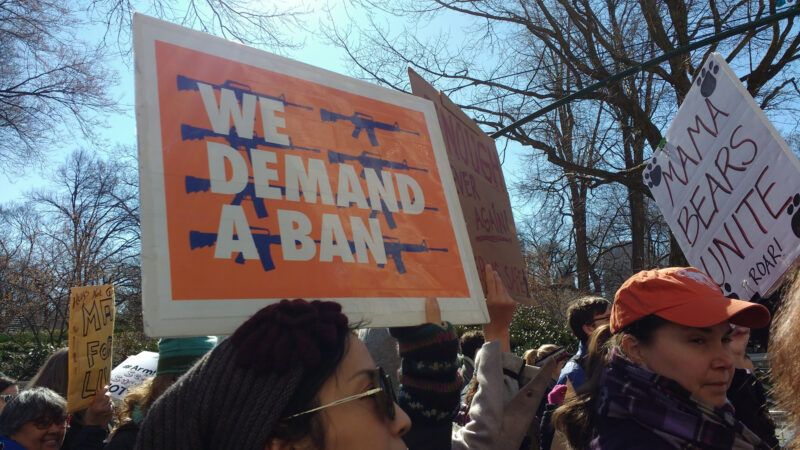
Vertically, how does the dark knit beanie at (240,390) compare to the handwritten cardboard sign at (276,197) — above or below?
below

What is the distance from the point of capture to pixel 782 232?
3.06 m

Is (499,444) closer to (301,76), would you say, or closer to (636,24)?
(301,76)

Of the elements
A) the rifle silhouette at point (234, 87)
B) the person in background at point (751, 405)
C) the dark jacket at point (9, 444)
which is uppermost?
the rifle silhouette at point (234, 87)

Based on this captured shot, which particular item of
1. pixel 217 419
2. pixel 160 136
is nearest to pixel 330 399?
pixel 217 419

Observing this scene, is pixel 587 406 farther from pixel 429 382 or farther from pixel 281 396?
pixel 281 396

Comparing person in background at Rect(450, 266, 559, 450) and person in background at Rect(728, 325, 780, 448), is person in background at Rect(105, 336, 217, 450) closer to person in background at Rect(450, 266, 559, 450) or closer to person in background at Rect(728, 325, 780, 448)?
person in background at Rect(450, 266, 559, 450)

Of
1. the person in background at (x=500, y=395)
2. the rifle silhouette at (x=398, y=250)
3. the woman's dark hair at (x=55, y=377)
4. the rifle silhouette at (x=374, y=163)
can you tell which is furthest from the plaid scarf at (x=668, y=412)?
the woman's dark hair at (x=55, y=377)

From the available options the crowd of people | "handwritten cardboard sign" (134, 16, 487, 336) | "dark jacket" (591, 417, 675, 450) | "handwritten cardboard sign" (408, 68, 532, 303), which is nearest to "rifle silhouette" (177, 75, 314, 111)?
"handwritten cardboard sign" (134, 16, 487, 336)

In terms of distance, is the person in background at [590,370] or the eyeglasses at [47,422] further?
the eyeglasses at [47,422]

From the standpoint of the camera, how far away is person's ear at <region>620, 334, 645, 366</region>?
Result: 2170 millimetres

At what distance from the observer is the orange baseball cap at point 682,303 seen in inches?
82.0

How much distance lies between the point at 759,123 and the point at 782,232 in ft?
1.63

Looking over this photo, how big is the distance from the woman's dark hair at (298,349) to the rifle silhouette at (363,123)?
0.83 metres

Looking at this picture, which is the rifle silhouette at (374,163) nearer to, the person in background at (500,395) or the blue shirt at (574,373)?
the person in background at (500,395)
